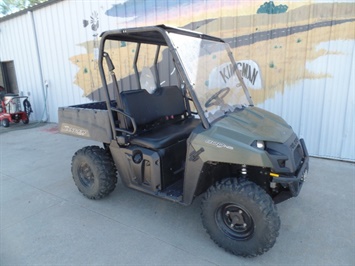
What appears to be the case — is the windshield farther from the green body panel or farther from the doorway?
the doorway

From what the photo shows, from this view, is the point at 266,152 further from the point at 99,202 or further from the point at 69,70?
the point at 69,70

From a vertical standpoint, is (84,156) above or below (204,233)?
above

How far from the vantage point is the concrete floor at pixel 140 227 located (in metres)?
2.10

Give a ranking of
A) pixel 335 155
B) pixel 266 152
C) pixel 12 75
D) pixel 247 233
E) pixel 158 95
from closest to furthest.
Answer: pixel 266 152 → pixel 247 233 → pixel 158 95 → pixel 335 155 → pixel 12 75

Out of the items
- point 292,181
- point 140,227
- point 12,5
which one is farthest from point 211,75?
point 12,5

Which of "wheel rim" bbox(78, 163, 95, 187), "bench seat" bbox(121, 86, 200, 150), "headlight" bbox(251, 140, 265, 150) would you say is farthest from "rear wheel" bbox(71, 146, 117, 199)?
"headlight" bbox(251, 140, 265, 150)

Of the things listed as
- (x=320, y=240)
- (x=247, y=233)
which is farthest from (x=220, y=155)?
(x=320, y=240)

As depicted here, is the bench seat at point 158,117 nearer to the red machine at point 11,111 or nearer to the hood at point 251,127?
the hood at point 251,127

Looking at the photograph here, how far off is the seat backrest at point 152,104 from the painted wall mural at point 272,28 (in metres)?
1.95

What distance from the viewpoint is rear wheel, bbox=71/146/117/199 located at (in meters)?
2.89

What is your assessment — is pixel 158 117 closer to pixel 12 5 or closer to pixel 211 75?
pixel 211 75

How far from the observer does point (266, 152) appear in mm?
1893

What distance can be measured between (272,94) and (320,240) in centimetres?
281

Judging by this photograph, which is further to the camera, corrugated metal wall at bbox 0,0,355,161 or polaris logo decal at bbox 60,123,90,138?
corrugated metal wall at bbox 0,0,355,161
